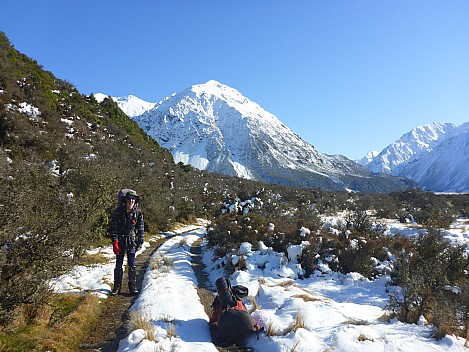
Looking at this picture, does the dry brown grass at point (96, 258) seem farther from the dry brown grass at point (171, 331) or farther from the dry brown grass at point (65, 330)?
the dry brown grass at point (171, 331)

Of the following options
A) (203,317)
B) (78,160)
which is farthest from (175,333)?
(78,160)

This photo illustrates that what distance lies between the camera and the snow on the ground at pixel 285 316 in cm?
482

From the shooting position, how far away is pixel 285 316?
6.00 meters

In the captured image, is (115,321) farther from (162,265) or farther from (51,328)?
(162,265)

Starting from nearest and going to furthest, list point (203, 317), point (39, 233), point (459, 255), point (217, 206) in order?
point (39, 233), point (203, 317), point (459, 255), point (217, 206)

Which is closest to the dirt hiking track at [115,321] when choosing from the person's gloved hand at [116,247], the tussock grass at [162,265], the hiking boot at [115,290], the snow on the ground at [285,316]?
the hiking boot at [115,290]

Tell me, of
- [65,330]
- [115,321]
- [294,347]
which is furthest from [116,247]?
[294,347]

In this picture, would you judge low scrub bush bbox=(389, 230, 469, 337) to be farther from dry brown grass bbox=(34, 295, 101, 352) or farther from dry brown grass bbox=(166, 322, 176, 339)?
dry brown grass bbox=(34, 295, 101, 352)

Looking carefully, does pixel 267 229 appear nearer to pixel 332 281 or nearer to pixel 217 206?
pixel 332 281

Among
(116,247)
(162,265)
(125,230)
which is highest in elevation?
(125,230)

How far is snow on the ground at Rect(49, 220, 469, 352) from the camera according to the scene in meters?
4.82

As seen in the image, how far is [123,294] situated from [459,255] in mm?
11011

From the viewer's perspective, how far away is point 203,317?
20.4 feet

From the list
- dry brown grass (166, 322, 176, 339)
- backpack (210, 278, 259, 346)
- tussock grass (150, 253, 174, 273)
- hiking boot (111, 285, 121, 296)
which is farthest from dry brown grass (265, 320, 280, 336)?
tussock grass (150, 253, 174, 273)
